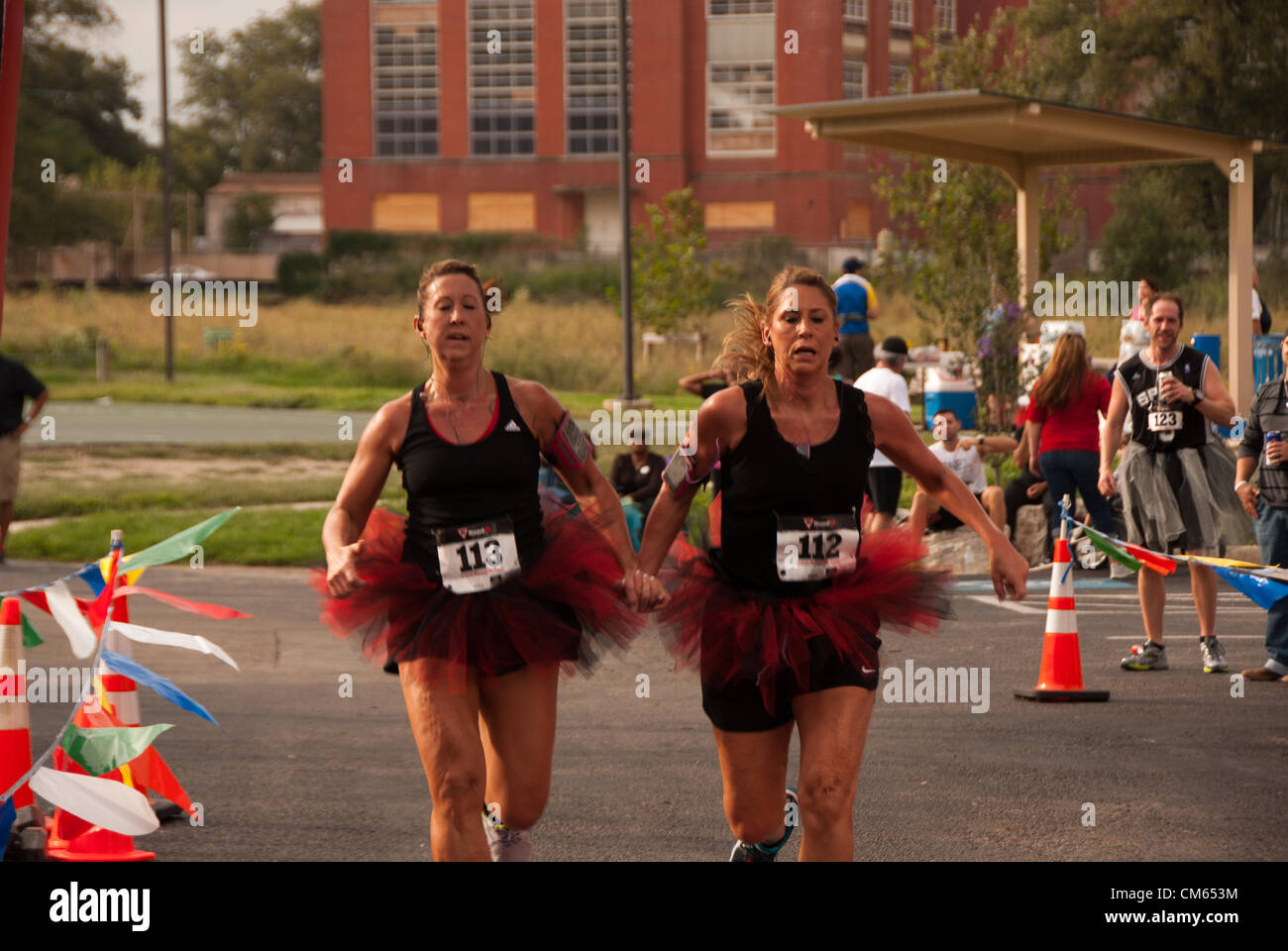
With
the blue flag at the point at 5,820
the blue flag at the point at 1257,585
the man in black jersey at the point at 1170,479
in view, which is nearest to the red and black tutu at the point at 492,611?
the blue flag at the point at 5,820

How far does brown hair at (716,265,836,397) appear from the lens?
5445 millimetres

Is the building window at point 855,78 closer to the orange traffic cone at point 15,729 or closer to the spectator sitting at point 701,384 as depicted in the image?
the spectator sitting at point 701,384

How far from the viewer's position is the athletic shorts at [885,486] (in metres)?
13.5

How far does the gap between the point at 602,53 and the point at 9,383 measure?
2002 inches

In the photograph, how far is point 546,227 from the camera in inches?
2547

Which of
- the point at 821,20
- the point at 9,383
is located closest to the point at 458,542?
the point at 9,383

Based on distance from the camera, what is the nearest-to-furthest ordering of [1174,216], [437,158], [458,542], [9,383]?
[458,542] < [9,383] < [1174,216] < [437,158]

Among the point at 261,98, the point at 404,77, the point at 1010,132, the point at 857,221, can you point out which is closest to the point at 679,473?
the point at 1010,132

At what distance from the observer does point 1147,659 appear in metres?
10.1

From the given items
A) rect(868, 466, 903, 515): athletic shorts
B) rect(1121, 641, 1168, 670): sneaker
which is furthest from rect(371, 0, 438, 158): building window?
rect(1121, 641, 1168, 670): sneaker

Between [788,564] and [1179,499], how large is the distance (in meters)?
5.53

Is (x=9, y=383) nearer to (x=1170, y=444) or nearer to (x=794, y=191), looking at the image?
(x=1170, y=444)

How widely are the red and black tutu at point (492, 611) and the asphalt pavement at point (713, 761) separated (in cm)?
126

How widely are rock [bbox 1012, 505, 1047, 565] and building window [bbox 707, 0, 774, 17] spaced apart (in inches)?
1901
